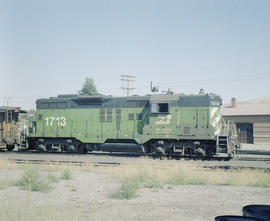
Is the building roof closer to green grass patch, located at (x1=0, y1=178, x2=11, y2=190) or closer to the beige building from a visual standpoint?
the beige building

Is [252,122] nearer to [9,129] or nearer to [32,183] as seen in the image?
[9,129]

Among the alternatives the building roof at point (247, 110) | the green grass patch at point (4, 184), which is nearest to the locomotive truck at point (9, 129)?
the green grass patch at point (4, 184)

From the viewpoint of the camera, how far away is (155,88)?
20141 mm

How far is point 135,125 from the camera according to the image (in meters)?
Answer: 18.4

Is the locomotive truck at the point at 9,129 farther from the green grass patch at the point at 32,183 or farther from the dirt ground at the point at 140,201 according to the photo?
the dirt ground at the point at 140,201

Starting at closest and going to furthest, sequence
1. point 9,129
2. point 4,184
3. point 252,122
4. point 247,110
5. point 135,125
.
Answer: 1. point 4,184
2. point 135,125
3. point 9,129
4. point 252,122
5. point 247,110

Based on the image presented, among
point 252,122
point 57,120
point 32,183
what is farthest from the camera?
point 252,122

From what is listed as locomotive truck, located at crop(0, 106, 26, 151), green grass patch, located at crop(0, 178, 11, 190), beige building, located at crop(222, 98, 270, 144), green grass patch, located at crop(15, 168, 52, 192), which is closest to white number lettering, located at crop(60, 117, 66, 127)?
locomotive truck, located at crop(0, 106, 26, 151)

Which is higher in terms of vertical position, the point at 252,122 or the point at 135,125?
the point at 252,122

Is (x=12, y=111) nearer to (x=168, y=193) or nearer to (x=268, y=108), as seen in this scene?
(x=168, y=193)

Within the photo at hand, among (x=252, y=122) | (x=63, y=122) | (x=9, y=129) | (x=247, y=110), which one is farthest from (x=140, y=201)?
(x=247, y=110)

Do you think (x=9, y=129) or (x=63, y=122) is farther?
(x=9, y=129)

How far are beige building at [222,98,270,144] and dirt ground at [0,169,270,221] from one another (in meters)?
30.7

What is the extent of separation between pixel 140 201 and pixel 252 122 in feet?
116
